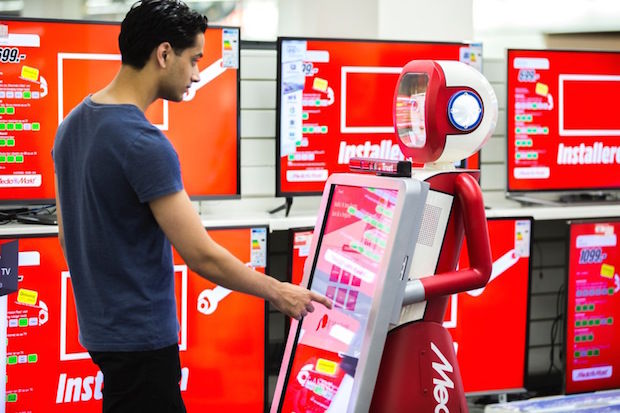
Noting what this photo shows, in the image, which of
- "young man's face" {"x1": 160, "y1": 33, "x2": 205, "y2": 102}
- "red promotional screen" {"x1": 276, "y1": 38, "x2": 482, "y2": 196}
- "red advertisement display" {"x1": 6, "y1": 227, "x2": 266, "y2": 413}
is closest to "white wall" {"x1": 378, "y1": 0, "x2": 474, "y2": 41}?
"red promotional screen" {"x1": 276, "y1": 38, "x2": 482, "y2": 196}

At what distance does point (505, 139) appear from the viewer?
12.8ft

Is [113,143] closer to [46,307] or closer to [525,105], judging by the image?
[46,307]

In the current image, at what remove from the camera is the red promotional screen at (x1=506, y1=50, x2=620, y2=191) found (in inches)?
150

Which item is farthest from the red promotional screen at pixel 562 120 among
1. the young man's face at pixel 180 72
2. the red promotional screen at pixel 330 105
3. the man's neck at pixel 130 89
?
the man's neck at pixel 130 89

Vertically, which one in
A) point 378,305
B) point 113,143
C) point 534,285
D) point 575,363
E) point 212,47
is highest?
point 212,47

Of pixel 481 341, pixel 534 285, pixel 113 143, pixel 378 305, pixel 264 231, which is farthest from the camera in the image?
pixel 534 285

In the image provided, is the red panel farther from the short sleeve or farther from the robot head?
the short sleeve

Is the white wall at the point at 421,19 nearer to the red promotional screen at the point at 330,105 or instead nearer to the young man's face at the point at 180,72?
the red promotional screen at the point at 330,105

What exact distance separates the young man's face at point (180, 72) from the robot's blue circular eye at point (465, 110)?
87 centimetres

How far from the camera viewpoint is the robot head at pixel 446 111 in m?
2.46

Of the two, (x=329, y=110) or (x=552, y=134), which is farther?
(x=552, y=134)

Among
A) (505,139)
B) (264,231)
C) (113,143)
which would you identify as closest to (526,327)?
(505,139)

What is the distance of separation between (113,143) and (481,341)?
7.90 ft

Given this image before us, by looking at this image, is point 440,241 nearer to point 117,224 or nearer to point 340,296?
point 340,296
